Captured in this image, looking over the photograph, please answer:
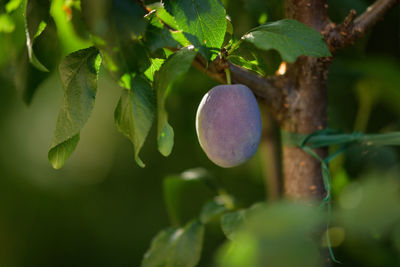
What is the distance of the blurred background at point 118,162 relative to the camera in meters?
0.59

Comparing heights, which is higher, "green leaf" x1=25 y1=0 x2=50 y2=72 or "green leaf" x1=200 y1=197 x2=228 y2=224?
"green leaf" x1=25 y1=0 x2=50 y2=72

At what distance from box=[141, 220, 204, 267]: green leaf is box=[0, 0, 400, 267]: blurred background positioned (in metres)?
0.09

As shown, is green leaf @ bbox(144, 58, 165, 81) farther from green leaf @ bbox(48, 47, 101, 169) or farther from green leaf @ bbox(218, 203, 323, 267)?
green leaf @ bbox(218, 203, 323, 267)

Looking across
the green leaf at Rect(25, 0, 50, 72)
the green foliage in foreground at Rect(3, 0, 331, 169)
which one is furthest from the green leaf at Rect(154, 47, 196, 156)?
the green leaf at Rect(25, 0, 50, 72)

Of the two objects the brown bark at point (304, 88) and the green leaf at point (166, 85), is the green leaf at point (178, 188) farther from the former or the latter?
the green leaf at point (166, 85)

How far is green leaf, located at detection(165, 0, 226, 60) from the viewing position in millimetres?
333

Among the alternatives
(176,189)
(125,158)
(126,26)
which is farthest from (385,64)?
(125,158)

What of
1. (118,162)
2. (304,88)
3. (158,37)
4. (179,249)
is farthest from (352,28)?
(118,162)

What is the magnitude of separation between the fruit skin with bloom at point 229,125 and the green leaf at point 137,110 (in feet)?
0.18

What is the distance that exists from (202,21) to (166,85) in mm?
62

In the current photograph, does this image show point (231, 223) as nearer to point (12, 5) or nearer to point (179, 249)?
point (179, 249)

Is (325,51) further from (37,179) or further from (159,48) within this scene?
(37,179)

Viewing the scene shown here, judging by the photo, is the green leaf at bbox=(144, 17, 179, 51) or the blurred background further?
the blurred background

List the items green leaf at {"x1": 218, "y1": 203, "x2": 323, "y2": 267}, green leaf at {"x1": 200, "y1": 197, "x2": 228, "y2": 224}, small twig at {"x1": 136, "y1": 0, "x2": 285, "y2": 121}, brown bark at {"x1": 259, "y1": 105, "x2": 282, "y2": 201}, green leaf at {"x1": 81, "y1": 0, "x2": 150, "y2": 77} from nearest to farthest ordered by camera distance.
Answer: green leaf at {"x1": 218, "y1": 203, "x2": 323, "y2": 267}, green leaf at {"x1": 81, "y1": 0, "x2": 150, "y2": 77}, small twig at {"x1": 136, "y1": 0, "x2": 285, "y2": 121}, green leaf at {"x1": 200, "y1": 197, "x2": 228, "y2": 224}, brown bark at {"x1": 259, "y1": 105, "x2": 282, "y2": 201}
